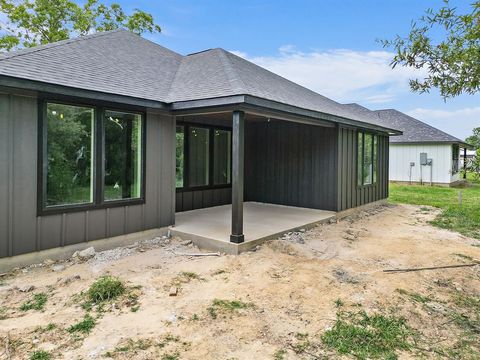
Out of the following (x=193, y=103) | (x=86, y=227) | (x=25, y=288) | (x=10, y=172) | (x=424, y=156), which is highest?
(x=193, y=103)

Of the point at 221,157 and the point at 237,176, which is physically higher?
the point at 221,157

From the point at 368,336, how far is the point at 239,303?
134 centimetres

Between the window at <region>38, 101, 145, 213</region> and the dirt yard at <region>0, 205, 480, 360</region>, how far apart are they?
925 millimetres

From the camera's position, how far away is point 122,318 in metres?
3.29

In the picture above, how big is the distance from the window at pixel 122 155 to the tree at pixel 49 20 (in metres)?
17.2

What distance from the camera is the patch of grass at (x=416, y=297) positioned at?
149 inches

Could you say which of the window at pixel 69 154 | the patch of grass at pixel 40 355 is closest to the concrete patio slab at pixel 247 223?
the window at pixel 69 154

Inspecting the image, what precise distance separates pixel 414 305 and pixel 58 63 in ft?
19.3

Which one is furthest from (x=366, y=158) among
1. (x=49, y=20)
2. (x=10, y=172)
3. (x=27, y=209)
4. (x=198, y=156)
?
(x=49, y=20)

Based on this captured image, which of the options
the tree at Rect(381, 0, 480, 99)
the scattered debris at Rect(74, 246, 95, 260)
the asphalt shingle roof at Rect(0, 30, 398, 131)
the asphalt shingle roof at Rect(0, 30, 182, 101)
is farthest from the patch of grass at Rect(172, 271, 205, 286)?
the tree at Rect(381, 0, 480, 99)

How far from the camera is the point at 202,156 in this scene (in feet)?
27.9

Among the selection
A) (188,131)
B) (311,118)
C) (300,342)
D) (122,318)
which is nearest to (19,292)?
(122,318)

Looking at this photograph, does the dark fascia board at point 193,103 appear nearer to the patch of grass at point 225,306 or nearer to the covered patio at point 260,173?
the covered patio at point 260,173

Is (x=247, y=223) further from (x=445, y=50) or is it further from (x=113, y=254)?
(x=445, y=50)
